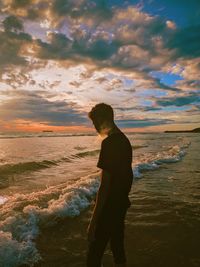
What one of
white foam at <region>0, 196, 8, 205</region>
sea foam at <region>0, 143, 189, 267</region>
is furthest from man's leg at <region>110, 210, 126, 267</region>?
white foam at <region>0, 196, 8, 205</region>

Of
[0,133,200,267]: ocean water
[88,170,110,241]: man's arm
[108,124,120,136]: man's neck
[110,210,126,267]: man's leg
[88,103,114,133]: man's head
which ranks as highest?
[88,103,114,133]: man's head

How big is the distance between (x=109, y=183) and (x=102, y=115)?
828 mm

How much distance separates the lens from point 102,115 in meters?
3.39

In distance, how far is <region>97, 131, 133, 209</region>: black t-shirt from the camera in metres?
3.18

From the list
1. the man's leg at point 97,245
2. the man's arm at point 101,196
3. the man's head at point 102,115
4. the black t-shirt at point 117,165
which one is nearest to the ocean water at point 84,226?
the man's head at point 102,115

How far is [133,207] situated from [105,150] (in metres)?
5.72

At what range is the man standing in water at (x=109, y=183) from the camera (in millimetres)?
3195

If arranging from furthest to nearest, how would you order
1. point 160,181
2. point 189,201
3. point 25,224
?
point 160,181
point 189,201
point 25,224

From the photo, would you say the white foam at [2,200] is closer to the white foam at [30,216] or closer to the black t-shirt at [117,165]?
the white foam at [30,216]

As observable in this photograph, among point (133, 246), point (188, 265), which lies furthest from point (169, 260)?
point (133, 246)

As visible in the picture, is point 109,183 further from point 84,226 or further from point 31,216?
point 31,216

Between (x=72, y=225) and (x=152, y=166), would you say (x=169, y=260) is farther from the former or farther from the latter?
(x=152, y=166)

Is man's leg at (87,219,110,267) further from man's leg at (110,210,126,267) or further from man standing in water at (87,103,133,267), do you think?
man's leg at (110,210,126,267)

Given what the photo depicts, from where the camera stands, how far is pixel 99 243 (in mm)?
3371
